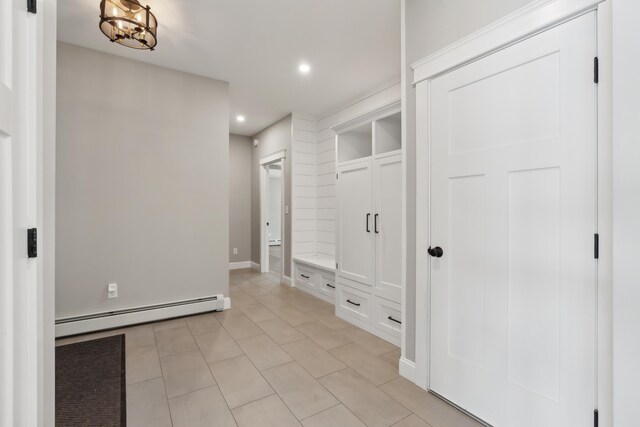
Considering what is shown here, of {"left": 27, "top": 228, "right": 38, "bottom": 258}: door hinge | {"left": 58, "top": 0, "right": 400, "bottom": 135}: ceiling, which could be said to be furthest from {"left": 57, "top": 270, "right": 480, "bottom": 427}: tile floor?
{"left": 58, "top": 0, "right": 400, "bottom": 135}: ceiling

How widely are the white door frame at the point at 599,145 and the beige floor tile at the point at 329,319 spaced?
1.04 metres

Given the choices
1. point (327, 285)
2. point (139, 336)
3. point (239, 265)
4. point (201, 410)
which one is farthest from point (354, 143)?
point (239, 265)

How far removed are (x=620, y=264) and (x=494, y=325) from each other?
66 centimetres

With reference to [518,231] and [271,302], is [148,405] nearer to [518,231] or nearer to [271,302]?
[271,302]

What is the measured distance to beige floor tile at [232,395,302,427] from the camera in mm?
1643

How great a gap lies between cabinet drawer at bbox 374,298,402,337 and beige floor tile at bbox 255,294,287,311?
4.51 ft

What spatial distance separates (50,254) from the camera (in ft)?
3.48

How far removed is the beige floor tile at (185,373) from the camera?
1.97 m

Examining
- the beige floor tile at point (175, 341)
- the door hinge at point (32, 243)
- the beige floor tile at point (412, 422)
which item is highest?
the door hinge at point (32, 243)

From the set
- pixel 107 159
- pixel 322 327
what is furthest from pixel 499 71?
pixel 107 159

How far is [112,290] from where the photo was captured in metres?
2.93

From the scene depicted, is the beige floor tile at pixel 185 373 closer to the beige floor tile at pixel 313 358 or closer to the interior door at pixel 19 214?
the beige floor tile at pixel 313 358

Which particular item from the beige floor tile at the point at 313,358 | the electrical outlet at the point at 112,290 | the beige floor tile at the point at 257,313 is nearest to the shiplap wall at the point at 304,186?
the beige floor tile at the point at 257,313

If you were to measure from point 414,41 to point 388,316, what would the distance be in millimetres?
2307
